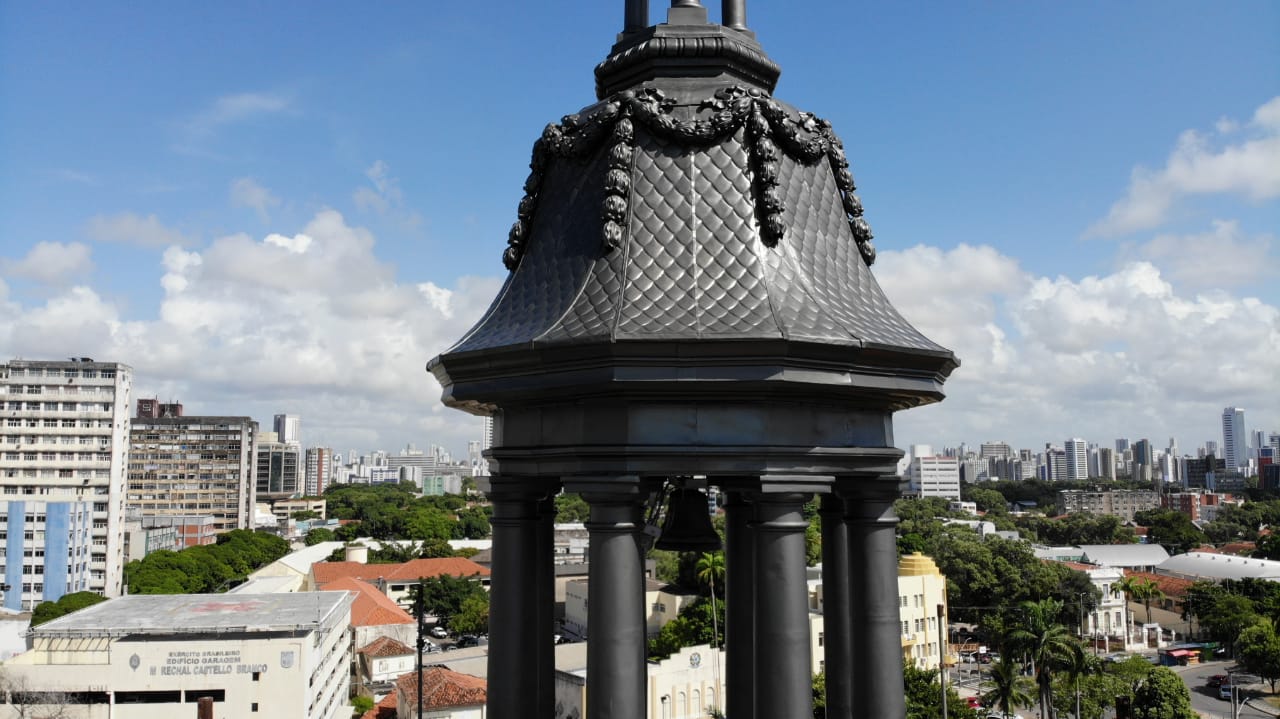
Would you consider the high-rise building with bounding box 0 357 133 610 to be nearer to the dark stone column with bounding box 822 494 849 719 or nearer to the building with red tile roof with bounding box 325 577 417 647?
the building with red tile roof with bounding box 325 577 417 647

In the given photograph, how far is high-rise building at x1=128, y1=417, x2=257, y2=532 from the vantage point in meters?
160

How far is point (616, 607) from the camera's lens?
648 cm

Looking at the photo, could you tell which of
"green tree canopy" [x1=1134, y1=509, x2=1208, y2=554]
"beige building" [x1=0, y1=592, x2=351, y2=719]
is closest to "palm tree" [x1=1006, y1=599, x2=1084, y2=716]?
"beige building" [x1=0, y1=592, x2=351, y2=719]

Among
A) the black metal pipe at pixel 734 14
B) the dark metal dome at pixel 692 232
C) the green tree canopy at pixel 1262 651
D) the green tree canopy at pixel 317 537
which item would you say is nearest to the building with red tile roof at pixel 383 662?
the green tree canopy at pixel 1262 651

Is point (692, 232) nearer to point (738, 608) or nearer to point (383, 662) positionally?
point (738, 608)

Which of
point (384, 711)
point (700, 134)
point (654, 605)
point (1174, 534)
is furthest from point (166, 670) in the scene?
point (1174, 534)

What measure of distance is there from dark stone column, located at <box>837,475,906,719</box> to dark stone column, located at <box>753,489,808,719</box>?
84 centimetres

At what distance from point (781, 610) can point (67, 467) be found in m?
115

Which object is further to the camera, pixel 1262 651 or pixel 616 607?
→ pixel 1262 651

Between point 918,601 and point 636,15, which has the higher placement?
point 636,15

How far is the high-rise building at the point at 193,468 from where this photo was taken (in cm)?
15975

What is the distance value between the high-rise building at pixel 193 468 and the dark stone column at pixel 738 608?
16616cm

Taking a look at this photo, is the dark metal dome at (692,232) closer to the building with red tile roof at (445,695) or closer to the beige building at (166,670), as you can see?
the building with red tile roof at (445,695)

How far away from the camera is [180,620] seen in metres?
52.6
